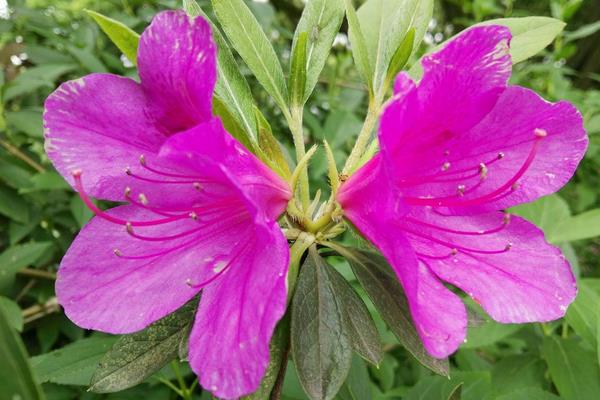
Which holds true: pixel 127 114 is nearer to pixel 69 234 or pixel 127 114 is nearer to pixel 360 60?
pixel 360 60

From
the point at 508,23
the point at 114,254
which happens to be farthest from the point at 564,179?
the point at 114,254

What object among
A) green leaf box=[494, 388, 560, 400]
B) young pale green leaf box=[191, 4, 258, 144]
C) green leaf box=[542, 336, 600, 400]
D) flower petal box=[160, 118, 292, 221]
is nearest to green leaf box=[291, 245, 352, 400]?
flower petal box=[160, 118, 292, 221]

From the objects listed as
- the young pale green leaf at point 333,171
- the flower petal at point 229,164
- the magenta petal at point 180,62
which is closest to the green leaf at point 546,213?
the young pale green leaf at point 333,171

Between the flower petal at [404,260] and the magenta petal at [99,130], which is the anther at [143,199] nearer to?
the magenta petal at [99,130]

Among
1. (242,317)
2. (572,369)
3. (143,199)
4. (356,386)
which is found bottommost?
(572,369)

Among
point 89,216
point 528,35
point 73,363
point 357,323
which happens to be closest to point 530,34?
point 528,35

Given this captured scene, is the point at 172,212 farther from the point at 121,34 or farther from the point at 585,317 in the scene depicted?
the point at 585,317
